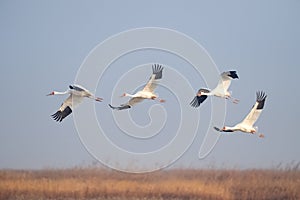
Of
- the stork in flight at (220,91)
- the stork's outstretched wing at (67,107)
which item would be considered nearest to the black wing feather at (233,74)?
the stork in flight at (220,91)

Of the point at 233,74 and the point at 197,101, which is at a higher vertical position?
the point at 233,74

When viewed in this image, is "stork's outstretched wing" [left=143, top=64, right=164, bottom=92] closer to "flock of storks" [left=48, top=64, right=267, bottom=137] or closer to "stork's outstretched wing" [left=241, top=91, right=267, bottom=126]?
"flock of storks" [left=48, top=64, right=267, bottom=137]

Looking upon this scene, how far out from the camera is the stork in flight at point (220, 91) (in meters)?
8.28

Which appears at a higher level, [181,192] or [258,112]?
[258,112]

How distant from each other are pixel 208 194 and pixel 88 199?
6.05ft

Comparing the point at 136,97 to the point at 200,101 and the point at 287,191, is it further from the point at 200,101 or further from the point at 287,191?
the point at 287,191

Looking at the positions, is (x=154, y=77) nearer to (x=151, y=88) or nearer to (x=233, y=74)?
(x=151, y=88)

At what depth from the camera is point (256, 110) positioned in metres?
8.14

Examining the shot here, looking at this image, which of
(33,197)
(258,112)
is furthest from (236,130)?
(33,197)

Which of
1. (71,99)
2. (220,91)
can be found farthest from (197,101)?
(71,99)

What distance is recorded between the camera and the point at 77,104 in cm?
870

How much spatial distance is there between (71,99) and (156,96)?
4.24 ft

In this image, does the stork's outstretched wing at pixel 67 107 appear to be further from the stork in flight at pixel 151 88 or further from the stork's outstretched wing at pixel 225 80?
the stork's outstretched wing at pixel 225 80

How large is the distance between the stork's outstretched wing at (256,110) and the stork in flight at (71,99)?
6.98 feet
